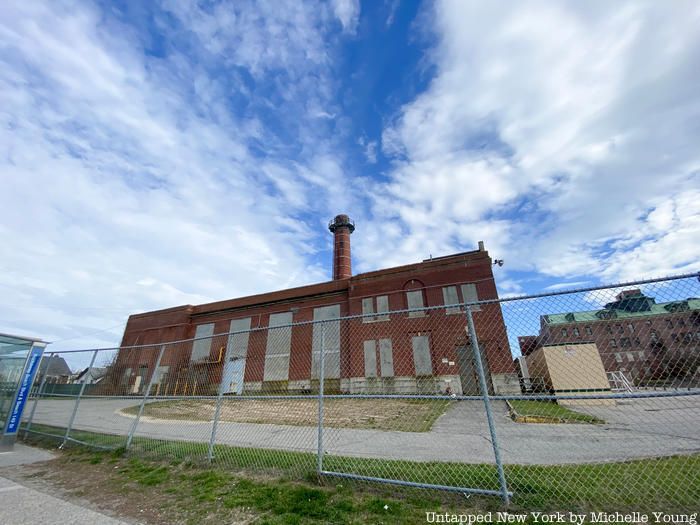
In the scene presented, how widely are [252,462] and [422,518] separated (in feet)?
11.3

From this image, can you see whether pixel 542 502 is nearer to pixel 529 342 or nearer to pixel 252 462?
pixel 529 342

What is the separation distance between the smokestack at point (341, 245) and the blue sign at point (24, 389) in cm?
2459

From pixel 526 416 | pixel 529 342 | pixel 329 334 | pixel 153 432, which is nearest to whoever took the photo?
pixel 529 342

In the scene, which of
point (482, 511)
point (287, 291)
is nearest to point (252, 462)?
point (482, 511)

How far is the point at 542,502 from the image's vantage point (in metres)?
3.44

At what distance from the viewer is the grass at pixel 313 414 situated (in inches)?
412

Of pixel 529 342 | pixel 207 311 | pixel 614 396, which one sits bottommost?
pixel 614 396

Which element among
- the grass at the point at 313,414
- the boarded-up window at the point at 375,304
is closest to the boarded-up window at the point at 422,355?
the boarded-up window at the point at 375,304

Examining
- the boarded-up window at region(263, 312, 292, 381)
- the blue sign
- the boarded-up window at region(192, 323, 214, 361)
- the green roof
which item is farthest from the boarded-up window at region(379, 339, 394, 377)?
the green roof

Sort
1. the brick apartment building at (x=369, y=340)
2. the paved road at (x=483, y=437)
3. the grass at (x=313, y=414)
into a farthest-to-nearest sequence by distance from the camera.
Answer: the brick apartment building at (x=369, y=340) → the grass at (x=313, y=414) → the paved road at (x=483, y=437)

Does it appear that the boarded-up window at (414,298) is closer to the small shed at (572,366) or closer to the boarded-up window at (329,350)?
the boarded-up window at (329,350)

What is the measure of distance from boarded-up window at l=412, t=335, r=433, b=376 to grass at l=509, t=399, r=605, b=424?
7.92 metres

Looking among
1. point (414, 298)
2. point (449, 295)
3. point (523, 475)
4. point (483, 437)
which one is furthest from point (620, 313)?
point (414, 298)

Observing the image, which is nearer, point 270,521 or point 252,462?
point 270,521
